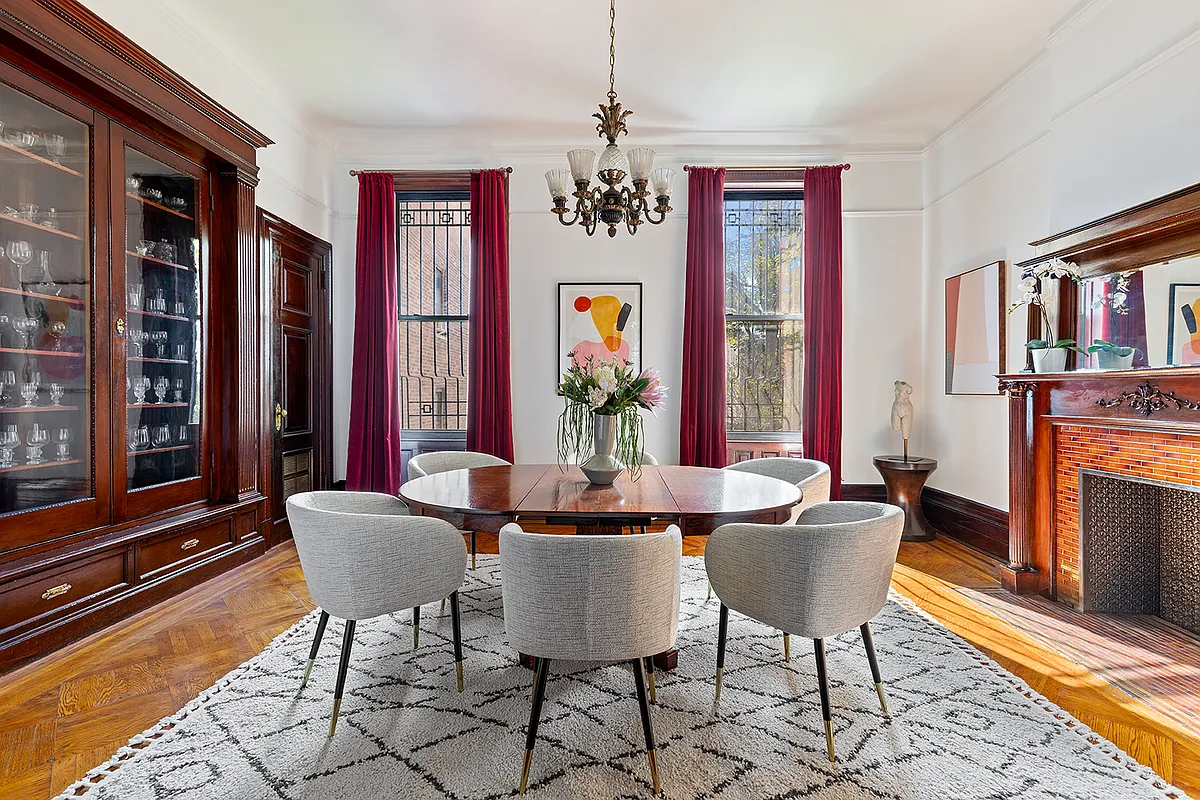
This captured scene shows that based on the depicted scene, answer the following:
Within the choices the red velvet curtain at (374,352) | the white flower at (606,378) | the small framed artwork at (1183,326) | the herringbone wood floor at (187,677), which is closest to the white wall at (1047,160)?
the small framed artwork at (1183,326)

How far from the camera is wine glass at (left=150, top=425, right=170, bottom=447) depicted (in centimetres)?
319

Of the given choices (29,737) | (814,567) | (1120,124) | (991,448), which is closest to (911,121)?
(1120,124)

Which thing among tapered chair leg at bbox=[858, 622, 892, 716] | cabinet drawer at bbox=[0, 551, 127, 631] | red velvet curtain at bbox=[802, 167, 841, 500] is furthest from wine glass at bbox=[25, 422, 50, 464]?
red velvet curtain at bbox=[802, 167, 841, 500]

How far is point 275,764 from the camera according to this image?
5.95 feet

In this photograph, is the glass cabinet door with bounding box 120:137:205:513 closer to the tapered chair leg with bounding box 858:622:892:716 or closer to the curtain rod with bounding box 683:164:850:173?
the tapered chair leg with bounding box 858:622:892:716

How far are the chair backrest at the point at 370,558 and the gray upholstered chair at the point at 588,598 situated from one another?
1.47ft

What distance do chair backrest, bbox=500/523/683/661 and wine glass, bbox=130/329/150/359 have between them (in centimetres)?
249

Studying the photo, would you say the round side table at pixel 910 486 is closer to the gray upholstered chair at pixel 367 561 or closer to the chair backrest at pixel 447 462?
the chair backrest at pixel 447 462

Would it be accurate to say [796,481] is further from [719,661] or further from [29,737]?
[29,737]

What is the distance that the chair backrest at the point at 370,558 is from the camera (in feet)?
6.47

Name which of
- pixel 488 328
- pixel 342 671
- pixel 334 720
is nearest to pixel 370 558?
pixel 342 671

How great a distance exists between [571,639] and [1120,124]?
3624mm

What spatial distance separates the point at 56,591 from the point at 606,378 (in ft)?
8.09

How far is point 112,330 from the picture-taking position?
2.86 meters
